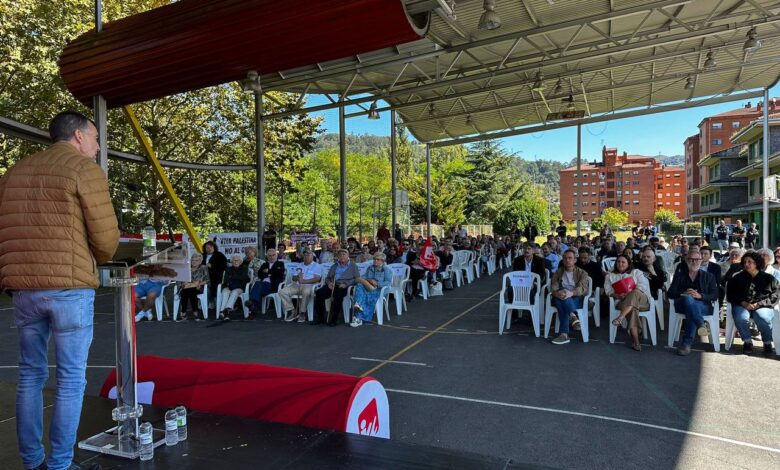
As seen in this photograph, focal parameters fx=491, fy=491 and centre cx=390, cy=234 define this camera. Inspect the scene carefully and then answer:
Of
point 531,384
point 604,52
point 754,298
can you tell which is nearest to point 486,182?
point 604,52

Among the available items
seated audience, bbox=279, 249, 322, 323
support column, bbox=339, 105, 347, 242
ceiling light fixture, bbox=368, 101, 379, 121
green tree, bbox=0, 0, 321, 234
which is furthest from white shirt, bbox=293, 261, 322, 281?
green tree, bbox=0, 0, 321, 234

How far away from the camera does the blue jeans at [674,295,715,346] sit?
5.66m

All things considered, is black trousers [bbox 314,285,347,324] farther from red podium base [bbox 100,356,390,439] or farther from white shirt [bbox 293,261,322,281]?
red podium base [bbox 100,356,390,439]

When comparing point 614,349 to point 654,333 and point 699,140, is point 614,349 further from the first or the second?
point 699,140

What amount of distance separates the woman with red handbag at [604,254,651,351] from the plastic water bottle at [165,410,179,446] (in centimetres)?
517

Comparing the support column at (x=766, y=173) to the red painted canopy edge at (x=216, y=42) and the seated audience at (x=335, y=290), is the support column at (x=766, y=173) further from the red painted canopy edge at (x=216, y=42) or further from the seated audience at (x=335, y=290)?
the red painted canopy edge at (x=216, y=42)

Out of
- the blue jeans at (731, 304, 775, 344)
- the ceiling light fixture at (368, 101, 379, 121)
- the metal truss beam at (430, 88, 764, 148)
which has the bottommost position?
the blue jeans at (731, 304, 775, 344)

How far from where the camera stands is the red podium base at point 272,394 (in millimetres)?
2557

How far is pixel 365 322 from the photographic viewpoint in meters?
7.78

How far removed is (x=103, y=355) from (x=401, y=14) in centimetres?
524

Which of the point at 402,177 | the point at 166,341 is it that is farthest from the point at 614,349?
the point at 402,177

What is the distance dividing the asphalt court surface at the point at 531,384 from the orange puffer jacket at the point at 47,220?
239 centimetres

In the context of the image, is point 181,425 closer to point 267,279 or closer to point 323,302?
point 323,302

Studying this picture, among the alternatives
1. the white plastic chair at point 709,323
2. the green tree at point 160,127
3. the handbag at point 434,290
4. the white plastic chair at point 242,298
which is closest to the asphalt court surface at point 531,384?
the white plastic chair at point 709,323
